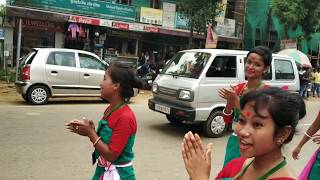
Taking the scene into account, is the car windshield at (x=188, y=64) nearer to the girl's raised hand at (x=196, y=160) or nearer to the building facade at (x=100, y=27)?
Result: the girl's raised hand at (x=196, y=160)

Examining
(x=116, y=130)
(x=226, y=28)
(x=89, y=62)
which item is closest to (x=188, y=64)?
(x=89, y=62)

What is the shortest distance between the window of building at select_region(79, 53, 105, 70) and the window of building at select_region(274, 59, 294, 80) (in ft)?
16.3

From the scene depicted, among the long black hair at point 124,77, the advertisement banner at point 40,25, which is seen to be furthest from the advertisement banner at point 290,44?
the long black hair at point 124,77

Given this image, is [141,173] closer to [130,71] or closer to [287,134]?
[130,71]

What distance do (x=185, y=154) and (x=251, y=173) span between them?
0.31 m

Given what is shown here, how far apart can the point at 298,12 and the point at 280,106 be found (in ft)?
77.4

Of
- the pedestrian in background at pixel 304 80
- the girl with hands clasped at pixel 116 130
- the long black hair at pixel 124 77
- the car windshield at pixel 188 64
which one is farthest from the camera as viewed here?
the pedestrian in background at pixel 304 80

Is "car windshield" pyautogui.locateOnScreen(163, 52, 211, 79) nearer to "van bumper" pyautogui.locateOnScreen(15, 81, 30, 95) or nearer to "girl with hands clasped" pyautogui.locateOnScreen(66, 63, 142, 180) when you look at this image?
"van bumper" pyautogui.locateOnScreen(15, 81, 30, 95)

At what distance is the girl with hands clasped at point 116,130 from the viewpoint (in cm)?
278

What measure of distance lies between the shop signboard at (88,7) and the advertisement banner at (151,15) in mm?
489

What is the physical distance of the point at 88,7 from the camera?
19812 millimetres

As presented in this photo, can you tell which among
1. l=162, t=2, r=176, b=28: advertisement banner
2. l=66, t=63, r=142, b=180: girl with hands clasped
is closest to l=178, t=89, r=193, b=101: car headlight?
l=66, t=63, r=142, b=180: girl with hands clasped

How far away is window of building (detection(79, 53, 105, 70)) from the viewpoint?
11555mm

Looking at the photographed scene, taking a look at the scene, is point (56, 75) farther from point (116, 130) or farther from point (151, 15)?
point (151, 15)
